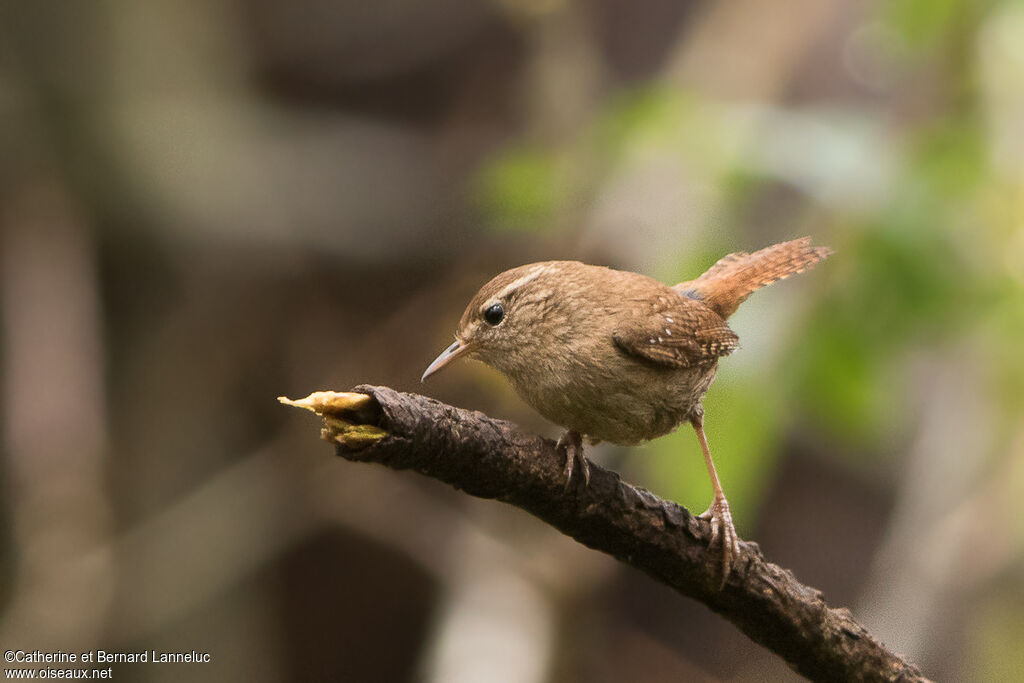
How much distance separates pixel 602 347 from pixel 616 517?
2.17 feet

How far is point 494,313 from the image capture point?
9.97 feet

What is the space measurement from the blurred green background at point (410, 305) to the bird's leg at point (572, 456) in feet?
1.85

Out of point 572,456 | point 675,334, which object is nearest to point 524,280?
point 675,334

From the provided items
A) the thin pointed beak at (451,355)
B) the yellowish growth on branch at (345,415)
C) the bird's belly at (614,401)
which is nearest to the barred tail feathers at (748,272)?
the bird's belly at (614,401)

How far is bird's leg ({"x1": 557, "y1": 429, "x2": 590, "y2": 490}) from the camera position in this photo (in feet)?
7.64

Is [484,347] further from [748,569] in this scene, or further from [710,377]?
[748,569]

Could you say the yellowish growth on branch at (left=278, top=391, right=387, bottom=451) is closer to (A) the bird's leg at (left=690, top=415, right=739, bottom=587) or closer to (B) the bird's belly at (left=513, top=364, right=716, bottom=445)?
(B) the bird's belly at (left=513, top=364, right=716, bottom=445)

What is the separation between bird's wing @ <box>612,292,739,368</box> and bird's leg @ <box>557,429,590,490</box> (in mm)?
432

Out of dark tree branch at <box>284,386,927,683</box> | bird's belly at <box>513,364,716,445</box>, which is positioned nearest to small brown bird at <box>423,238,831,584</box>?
bird's belly at <box>513,364,716,445</box>

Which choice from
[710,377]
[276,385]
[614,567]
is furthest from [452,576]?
[710,377]

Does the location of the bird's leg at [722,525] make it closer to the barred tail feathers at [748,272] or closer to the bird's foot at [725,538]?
the bird's foot at [725,538]

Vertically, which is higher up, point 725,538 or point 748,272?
point 748,272

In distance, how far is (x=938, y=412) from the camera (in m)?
4.25

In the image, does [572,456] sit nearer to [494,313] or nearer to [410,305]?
[494,313]
